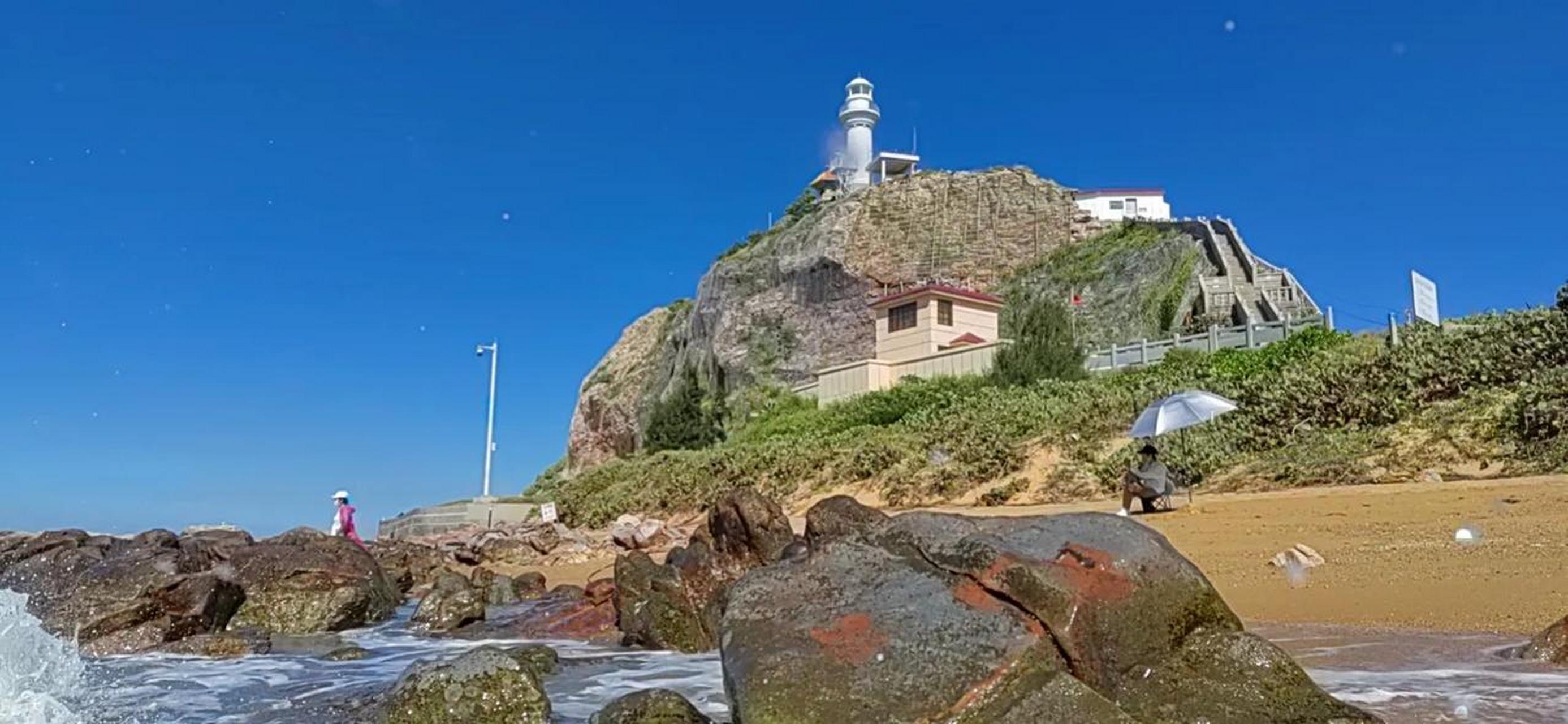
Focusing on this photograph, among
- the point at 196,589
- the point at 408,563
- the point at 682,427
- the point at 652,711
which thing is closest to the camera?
the point at 652,711

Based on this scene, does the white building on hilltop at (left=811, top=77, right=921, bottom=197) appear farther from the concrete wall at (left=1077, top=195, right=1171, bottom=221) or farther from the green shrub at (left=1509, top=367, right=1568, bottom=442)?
the green shrub at (left=1509, top=367, right=1568, bottom=442)

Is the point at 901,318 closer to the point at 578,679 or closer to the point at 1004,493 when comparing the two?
the point at 1004,493

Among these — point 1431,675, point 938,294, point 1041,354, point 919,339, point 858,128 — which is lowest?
point 1431,675

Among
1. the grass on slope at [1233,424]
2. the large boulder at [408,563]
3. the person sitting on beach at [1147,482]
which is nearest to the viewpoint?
the person sitting on beach at [1147,482]

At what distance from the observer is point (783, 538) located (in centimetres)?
1078

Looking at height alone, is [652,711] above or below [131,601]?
below

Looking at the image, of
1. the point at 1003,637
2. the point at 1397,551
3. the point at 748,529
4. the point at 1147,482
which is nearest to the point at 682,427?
the point at 1147,482

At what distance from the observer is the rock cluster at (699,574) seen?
9.25 m

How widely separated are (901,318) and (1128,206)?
3692 cm

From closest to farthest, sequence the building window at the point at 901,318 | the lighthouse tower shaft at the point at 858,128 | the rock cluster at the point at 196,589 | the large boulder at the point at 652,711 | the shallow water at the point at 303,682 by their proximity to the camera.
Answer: the large boulder at the point at 652,711, the shallow water at the point at 303,682, the rock cluster at the point at 196,589, the building window at the point at 901,318, the lighthouse tower shaft at the point at 858,128

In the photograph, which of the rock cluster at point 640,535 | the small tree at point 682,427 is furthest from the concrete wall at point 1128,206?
the rock cluster at point 640,535

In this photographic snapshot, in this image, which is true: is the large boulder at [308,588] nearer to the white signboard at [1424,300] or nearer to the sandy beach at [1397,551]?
the sandy beach at [1397,551]

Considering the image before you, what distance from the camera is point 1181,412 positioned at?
15836mm

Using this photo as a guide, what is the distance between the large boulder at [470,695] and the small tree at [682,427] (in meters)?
32.3
